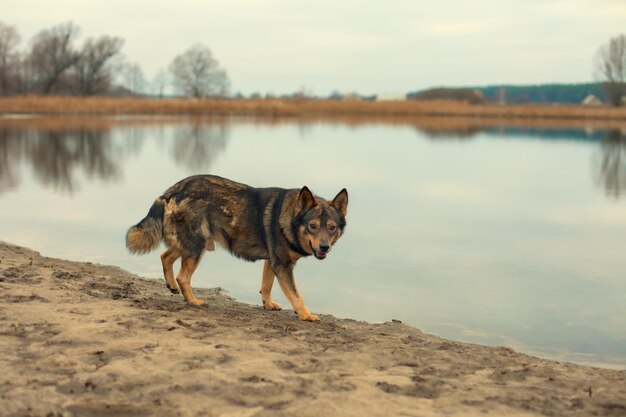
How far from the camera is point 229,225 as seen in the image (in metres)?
7.79

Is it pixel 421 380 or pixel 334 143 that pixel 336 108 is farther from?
pixel 421 380

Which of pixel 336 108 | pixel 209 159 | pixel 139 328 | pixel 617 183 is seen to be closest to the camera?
pixel 139 328

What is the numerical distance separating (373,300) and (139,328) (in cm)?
336

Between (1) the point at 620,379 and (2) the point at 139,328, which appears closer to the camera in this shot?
(1) the point at 620,379

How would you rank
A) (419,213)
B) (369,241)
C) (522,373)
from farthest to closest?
(419,213)
(369,241)
(522,373)

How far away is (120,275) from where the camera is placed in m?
9.34

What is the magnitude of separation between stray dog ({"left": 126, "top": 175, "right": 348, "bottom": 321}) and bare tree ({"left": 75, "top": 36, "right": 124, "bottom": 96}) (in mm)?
94562

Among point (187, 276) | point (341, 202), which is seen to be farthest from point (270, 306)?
point (341, 202)

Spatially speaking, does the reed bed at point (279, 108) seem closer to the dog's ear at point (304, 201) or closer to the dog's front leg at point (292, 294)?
the dog's front leg at point (292, 294)

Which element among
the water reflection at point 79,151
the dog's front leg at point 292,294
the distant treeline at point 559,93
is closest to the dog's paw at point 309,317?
the dog's front leg at point 292,294

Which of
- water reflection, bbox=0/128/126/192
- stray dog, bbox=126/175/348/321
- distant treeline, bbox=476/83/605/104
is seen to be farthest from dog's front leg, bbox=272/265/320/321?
distant treeline, bbox=476/83/605/104

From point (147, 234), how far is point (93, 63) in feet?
314

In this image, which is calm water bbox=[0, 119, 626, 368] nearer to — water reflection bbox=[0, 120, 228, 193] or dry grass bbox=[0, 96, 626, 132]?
water reflection bbox=[0, 120, 228, 193]

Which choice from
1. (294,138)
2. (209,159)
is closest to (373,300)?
(209,159)
